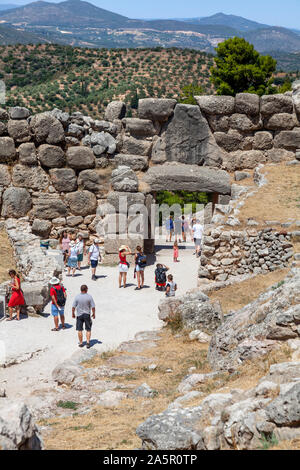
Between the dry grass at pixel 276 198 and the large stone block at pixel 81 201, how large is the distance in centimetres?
464

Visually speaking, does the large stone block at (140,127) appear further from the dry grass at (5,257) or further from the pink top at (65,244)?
the dry grass at (5,257)

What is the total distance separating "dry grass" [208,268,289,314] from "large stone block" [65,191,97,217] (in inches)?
247

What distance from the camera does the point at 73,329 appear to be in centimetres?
1062

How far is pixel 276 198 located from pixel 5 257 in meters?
7.26

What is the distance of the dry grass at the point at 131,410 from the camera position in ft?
17.3

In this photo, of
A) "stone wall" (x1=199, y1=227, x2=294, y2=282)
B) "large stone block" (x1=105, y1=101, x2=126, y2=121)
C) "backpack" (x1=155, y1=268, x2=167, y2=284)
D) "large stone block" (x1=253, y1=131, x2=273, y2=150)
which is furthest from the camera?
"large stone block" (x1=253, y1=131, x2=273, y2=150)

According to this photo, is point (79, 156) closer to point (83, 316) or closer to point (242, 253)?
point (242, 253)

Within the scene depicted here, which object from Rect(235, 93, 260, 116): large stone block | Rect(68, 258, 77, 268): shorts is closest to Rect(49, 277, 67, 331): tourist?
Rect(68, 258, 77, 268): shorts

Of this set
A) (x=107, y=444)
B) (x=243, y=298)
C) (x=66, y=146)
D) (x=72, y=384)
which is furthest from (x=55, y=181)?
(x=107, y=444)

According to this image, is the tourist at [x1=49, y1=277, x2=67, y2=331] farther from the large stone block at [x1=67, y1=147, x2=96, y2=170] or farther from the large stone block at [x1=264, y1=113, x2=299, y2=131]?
the large stone block at [x1=264, y1=113, x2=299, y2=131]

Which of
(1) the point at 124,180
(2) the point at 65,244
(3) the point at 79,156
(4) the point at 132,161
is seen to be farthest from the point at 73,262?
(4) the point at 132,161

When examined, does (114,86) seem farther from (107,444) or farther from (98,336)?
(107,444)

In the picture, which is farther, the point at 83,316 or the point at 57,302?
the point at 57,302

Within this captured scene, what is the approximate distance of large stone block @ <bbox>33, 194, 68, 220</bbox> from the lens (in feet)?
56.6
